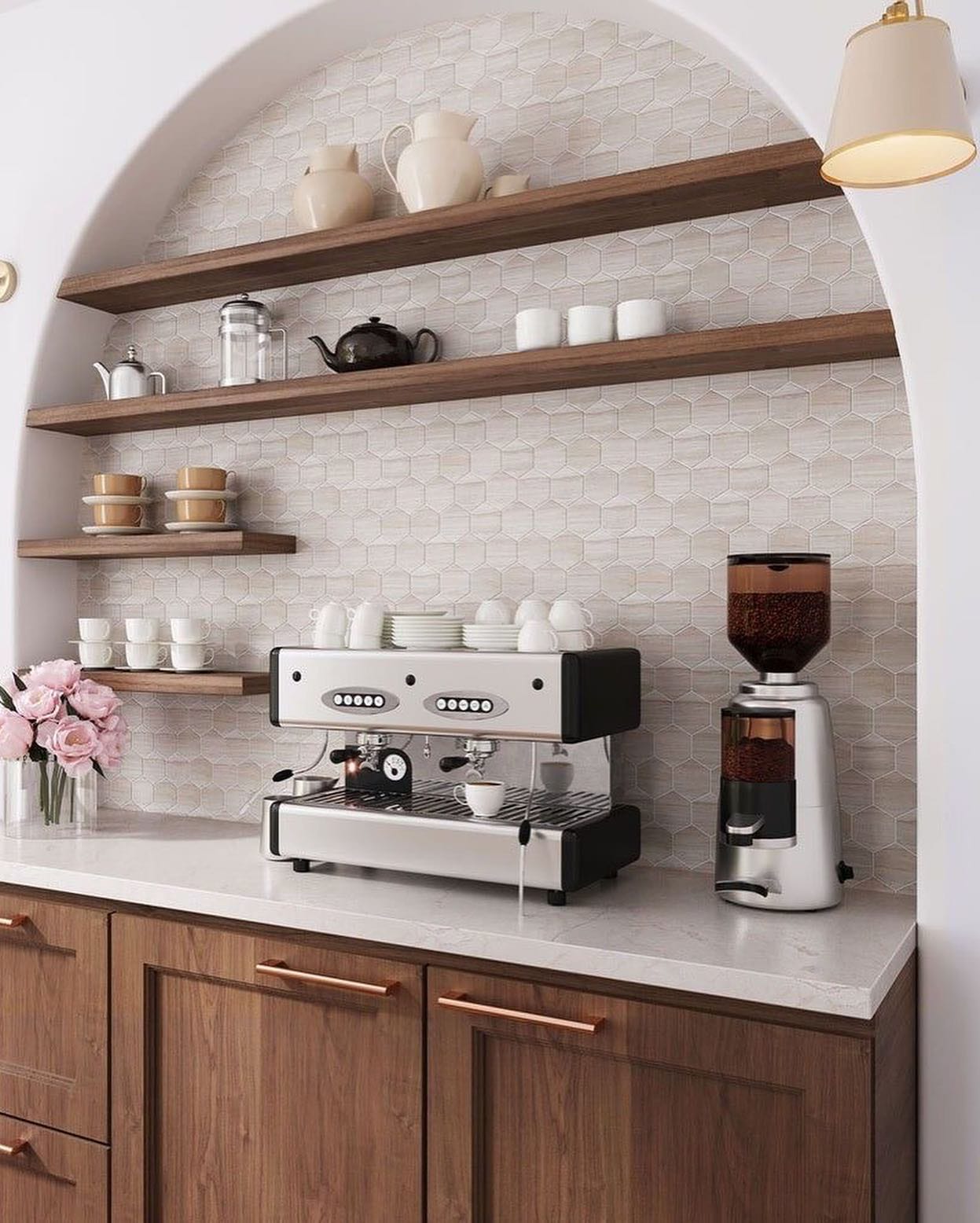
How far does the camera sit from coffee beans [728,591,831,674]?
1.78 metres

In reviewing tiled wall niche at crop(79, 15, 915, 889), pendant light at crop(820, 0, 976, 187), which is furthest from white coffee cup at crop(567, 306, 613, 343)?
pendant light at crop(820, 0, 976, 187)

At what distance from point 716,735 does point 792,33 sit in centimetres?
121

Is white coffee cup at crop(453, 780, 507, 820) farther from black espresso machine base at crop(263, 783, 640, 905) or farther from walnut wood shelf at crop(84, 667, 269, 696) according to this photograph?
walnut wood shelf at crop(84, 667, 269, 696)

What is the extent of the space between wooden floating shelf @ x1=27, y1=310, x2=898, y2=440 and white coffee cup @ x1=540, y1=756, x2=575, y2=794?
71 centimetres

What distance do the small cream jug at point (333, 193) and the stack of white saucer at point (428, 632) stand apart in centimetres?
87

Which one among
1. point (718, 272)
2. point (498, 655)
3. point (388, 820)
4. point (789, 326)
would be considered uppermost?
point (718, 272)

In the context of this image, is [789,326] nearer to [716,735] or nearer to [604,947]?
[716,735]

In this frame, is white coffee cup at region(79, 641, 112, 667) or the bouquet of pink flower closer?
the bouquet of pink flower

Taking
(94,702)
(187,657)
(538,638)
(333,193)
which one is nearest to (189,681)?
(187,657)

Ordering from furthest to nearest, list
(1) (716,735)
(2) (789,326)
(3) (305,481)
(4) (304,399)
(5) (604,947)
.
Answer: (3) (305,481) < (4) (304,399) < (1) (716,735) < (2) (789,326) < (5) (604,947)

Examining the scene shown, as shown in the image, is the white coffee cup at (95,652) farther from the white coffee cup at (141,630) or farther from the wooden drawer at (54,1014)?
the wooden drawer at (54,1014)

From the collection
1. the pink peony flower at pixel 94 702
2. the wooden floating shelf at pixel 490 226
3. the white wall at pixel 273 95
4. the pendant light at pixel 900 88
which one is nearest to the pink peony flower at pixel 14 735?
the pink peony flower at pixel 94 702

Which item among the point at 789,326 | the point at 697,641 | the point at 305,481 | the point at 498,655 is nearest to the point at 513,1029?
the point at 498,655

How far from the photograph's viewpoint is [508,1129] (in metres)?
1.63
